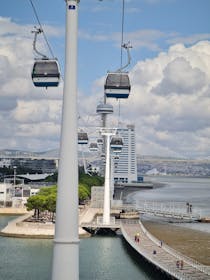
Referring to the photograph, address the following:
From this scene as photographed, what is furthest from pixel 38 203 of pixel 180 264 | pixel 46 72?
pixel 46 72

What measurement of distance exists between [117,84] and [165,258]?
1005 inches

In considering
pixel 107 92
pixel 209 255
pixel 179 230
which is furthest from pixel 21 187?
pixel 107 92

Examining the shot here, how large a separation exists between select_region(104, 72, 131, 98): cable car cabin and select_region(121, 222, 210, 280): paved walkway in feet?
61.3

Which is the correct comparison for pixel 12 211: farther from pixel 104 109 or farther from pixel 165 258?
pixel 165 258

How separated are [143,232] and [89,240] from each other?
17.0 ft

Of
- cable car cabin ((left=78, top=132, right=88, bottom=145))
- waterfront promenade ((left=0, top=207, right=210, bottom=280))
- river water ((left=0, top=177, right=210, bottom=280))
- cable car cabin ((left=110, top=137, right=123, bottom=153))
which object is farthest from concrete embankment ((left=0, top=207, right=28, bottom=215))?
river water ((left=0, top=177, right=210, bottom=280))

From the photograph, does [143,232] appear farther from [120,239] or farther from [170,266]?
[170,266]

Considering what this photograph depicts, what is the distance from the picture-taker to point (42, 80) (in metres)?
11.8

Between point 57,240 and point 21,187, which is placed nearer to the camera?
point 57,240

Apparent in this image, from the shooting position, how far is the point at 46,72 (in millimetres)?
11633

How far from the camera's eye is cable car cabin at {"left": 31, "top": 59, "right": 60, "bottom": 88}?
11.6m

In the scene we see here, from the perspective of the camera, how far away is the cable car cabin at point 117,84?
1248 centimetres

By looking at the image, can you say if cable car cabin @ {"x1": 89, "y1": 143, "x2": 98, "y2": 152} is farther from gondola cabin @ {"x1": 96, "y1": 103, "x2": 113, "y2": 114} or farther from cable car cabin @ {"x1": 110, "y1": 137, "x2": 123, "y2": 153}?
cable car cabin @ {"x1": 110, "y1": 137, "x2": 123, "y2": 153}

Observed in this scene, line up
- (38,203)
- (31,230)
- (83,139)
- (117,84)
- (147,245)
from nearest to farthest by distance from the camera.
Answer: (117,84) → (147,245) → (31,230) → (83,139) → (38,203)
